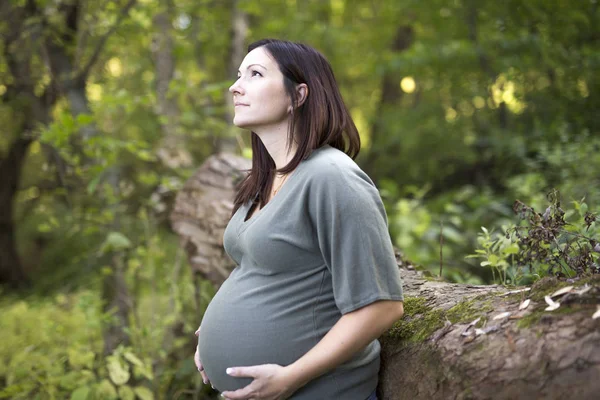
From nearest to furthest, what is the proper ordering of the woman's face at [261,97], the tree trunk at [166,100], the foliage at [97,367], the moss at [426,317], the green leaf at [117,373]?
the moss at [426,317]
the woman's face at [261,97]
the green leaf at [117,373]
the foliage at [97,367]
the tree trunk at [166,100]

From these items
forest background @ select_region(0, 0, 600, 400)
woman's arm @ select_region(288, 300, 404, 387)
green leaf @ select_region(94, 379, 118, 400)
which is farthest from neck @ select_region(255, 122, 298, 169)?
green leaf @ select_region(94, 379, 118, 400)

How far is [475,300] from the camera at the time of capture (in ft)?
5.78

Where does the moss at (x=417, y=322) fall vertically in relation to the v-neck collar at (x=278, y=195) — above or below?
below

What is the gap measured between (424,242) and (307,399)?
3.81 meters

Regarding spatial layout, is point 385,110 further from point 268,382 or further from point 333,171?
point 268,382

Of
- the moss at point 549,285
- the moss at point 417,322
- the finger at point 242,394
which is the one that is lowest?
the finger at point 242,394

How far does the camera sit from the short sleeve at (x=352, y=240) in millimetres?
1570

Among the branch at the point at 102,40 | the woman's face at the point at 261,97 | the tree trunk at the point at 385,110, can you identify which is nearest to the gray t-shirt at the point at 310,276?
the woman's face at the point at 261,97

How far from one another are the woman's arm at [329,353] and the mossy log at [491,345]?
0.66 ft

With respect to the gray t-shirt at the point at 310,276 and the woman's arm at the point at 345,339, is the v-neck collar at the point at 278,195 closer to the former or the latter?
the gray t-shirt at the point at 310,276

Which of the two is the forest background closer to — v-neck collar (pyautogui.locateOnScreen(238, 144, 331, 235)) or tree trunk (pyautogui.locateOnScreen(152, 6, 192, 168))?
tree trunk (pyautogui.locateOnScreen(152, 6, 192, 168))

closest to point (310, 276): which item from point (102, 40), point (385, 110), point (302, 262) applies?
point (302, 262)

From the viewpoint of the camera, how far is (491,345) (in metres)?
1.50

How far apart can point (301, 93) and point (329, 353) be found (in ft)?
2.82
